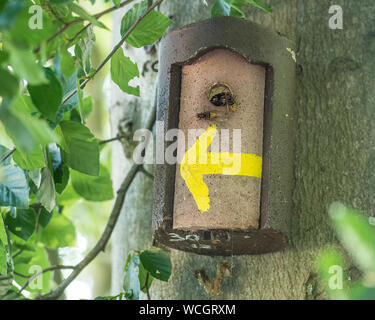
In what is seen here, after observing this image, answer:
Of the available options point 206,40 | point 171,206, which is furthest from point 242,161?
point 206,40

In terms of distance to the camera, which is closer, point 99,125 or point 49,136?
point 49,136

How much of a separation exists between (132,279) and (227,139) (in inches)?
18.1

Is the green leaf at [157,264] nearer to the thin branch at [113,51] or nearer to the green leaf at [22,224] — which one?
the green leaf at [22,224]

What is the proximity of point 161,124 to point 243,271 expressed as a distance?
0.45 meters

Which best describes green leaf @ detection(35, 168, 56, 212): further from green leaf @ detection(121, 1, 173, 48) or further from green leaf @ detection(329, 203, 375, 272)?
green leaf @ detection(329, 203, 375, 272)

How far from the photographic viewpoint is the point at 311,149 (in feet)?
5.12

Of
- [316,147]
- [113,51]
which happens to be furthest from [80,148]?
[316,147]

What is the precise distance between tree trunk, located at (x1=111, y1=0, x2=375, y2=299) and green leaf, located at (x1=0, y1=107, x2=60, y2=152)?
3.06 ft

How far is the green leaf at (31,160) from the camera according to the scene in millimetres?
1336

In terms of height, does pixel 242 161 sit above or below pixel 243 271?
above

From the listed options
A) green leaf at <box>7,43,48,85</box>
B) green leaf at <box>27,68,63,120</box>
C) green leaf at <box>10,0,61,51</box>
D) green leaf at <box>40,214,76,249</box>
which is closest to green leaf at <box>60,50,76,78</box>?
green leaf at <box>10,0,61,51</box>

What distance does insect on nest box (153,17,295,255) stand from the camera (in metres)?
1.40

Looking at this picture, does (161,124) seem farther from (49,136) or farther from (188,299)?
(49,136)

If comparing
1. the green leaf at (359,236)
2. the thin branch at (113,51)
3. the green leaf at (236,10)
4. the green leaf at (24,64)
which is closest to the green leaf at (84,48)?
the thin branch at (113,51)
